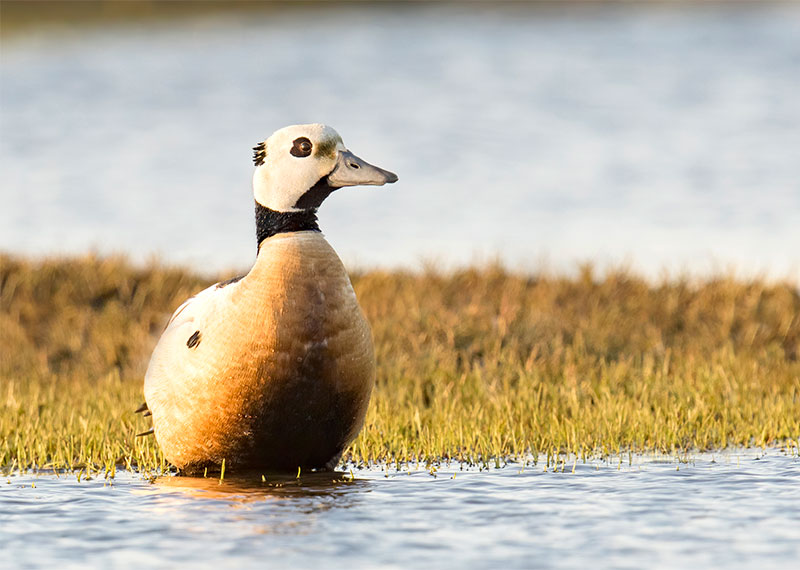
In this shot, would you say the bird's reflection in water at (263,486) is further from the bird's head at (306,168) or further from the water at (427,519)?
the bird's head at (306,168)

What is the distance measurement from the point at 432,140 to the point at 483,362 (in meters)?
12.6

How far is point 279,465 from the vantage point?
279 inches

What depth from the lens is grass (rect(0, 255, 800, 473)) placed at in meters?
8.12

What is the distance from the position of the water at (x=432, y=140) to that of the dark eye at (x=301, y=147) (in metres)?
6.64

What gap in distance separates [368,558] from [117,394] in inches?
177

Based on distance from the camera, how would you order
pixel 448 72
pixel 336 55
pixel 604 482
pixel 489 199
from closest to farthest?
pixel 604 482, pixel 489 199, pixel 448 72, pixel 336 55

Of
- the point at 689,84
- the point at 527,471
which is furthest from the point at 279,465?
the point at 689,84

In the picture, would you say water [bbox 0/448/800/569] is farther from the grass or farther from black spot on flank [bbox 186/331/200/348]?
black spot on flank [bbox 186/331/200/348]

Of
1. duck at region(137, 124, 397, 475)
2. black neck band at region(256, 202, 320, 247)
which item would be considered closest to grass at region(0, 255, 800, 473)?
duck at region(137, 124, 397, 475)

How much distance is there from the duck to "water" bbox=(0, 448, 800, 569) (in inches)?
9.7

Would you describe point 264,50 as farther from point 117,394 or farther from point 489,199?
point 117,394

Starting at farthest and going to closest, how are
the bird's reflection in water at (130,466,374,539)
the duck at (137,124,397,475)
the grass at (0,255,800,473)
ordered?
the grass at (0,255,800,473) → the duck at (137,124,397,475) → the bird's reflection in water at (130,466,374,539)

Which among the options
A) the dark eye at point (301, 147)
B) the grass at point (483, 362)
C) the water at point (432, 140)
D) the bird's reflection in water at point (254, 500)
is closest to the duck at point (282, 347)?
the dark eye at point (301, 147)

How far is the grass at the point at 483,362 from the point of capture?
8.12m
